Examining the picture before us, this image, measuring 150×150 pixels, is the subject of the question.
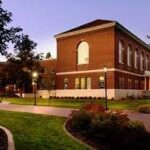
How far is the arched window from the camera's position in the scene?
53822 millimetres

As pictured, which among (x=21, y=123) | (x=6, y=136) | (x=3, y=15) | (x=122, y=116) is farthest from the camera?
(x=21, y=123)

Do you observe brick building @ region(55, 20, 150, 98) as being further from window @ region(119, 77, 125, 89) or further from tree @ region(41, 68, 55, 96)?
tree @ region(41, 68, 55, 96)

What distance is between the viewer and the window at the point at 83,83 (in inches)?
2093

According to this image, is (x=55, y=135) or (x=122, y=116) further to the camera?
(x=122, y=116)

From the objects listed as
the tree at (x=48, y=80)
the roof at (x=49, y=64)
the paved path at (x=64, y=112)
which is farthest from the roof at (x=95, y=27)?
the paved path at (x=64, y=112)

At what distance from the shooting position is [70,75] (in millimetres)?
56281

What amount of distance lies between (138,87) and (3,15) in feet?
179

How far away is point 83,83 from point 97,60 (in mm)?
4202

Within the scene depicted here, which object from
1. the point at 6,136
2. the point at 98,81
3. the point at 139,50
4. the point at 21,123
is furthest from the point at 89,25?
the point at 6,136

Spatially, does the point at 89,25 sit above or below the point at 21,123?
above

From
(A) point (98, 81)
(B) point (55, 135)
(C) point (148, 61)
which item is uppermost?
(C) point (148, 61)

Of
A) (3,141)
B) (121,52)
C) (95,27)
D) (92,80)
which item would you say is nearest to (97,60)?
(92,80)

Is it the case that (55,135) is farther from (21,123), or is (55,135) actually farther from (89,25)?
(89,25)

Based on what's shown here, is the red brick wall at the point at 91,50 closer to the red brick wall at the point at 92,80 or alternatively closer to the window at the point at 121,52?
the red brick wall at the point at 92,80
